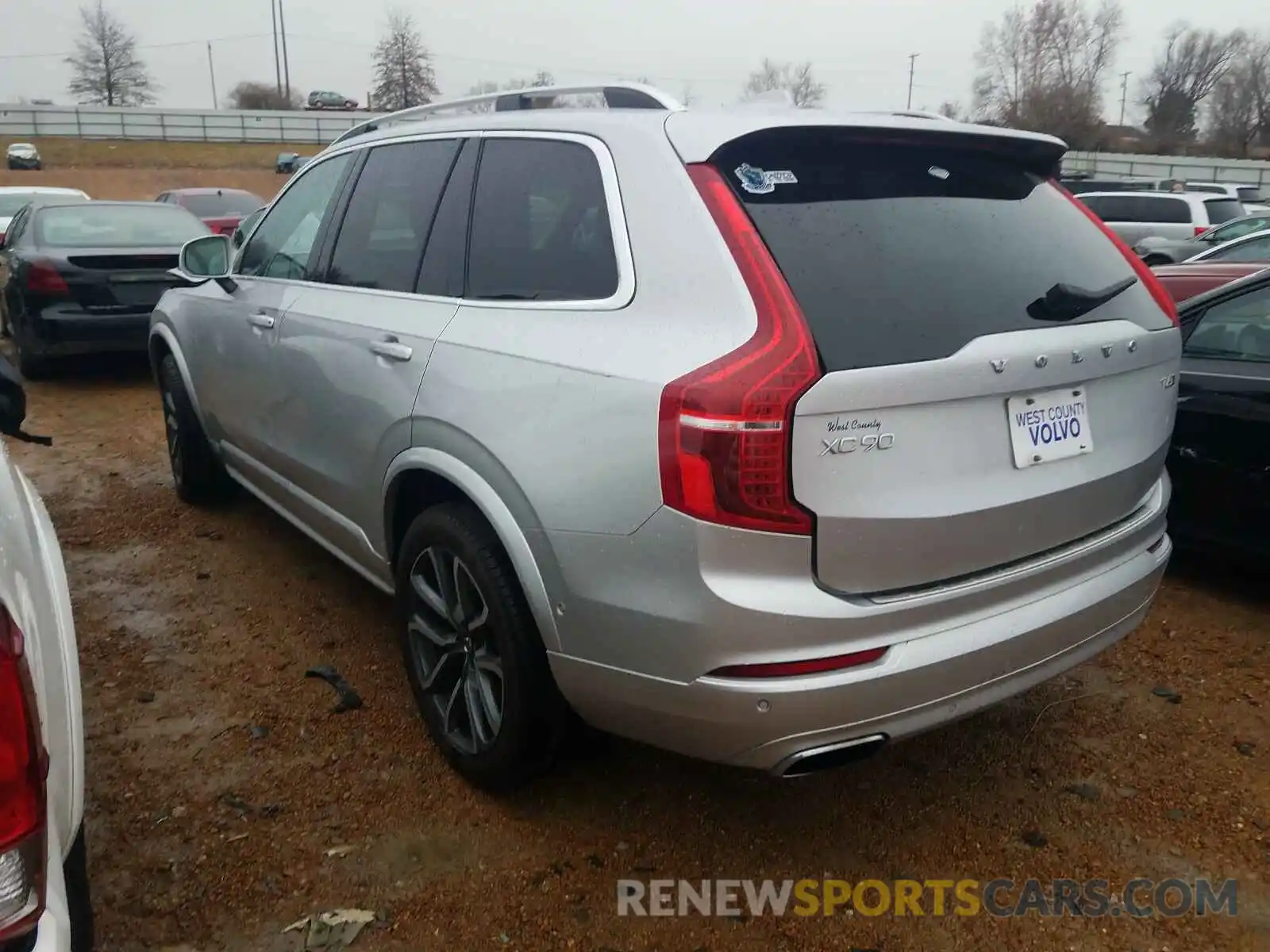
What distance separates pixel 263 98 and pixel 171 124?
1893cm

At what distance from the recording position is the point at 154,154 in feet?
147

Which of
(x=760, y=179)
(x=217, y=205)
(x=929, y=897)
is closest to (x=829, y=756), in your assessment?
(x=929, y=897)

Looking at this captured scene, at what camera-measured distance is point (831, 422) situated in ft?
6.72

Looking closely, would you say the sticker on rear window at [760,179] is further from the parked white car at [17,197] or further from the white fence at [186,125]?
the white fence at [186,125]

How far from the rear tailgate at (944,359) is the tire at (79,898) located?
1470mm

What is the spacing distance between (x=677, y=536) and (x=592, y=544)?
255mm

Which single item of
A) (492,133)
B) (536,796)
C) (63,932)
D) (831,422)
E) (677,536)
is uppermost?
(492,133)

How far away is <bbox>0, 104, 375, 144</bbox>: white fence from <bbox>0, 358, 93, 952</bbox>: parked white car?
51073 mm

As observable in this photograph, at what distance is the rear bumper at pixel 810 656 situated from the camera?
82.4 inches

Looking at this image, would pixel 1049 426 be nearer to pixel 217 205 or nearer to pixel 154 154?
pixel 217 205

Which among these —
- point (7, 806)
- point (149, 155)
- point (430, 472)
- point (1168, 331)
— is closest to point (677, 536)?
point (430, 472)

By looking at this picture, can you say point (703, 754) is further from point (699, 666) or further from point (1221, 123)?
point (1221, 123)

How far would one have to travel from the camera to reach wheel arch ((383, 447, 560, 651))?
8.02ft

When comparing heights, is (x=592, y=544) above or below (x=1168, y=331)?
below
